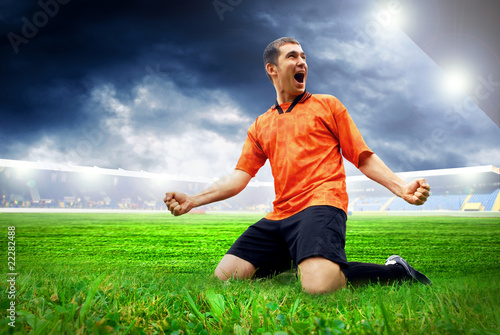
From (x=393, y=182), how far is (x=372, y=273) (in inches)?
18.6

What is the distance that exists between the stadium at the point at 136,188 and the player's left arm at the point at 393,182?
1019 inches

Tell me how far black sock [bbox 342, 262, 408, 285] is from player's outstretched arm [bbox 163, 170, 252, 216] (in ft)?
2.66

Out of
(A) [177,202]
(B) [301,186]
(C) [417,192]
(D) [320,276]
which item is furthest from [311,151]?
(A) [177,202]

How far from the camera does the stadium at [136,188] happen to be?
29.2 m

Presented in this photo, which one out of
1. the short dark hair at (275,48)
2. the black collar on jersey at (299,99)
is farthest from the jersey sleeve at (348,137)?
the short dark hair at (275,48)

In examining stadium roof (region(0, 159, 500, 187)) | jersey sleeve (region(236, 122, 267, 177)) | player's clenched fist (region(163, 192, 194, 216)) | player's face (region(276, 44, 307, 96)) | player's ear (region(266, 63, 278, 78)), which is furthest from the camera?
stadium roof (region(0, 159, 500, 187))

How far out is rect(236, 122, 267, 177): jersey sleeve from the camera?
214 cm

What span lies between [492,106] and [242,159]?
336 inches

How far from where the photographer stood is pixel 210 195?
197 cm

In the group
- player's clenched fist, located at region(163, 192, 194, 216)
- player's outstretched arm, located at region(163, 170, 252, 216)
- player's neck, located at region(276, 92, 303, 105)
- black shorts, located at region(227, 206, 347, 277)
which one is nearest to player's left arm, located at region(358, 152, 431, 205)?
black shorts, located at region(227, 206, 347, 277)

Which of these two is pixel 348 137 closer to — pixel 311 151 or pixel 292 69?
pixel 311 151

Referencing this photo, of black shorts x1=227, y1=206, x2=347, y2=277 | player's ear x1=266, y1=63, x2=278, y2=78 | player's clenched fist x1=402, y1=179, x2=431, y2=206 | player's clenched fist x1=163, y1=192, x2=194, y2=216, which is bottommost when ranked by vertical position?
black shorts x1=227, y1=206, x2=347, y2=277

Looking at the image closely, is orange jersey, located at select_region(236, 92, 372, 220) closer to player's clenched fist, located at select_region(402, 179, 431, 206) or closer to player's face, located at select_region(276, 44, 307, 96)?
player's face, located at select_region(276, 44, 307, 96)

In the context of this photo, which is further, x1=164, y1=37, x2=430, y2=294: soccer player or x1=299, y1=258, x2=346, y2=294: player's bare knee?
x1=164, y1=37, x2=430, y2=294: soccer player
